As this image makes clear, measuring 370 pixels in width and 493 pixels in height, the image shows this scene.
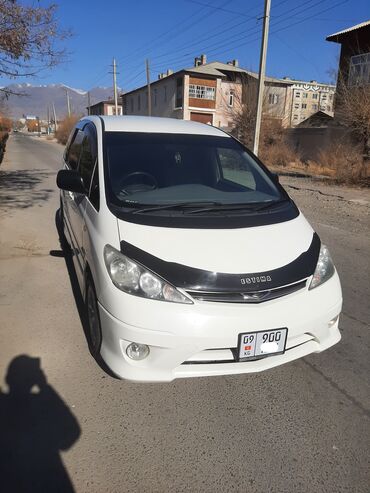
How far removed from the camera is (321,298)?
2734mm

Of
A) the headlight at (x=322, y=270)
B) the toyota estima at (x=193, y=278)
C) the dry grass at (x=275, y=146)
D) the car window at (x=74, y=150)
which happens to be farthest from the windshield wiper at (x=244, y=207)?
the dry grass at (x=275, y=146)

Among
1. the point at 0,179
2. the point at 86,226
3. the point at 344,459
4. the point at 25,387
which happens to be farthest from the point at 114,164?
the point at 0,179

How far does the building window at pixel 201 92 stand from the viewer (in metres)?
49.6

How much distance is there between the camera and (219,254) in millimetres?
2617

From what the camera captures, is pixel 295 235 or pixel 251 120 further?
pixel 251 120

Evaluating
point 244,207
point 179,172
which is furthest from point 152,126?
point 244,207

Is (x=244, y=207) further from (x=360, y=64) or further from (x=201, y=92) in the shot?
(x=201, y=92)

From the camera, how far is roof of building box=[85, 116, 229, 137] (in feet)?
12.6

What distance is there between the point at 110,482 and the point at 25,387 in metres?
1.04

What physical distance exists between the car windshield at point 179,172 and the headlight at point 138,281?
620 millimetres

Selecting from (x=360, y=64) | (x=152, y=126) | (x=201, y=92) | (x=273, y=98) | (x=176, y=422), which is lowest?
(x=176, y=422)

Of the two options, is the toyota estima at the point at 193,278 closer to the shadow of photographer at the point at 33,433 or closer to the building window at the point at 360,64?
the shadow of photographer at the point at 33,433

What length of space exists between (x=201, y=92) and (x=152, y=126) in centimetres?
4966

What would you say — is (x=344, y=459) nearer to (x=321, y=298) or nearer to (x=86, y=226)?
(x=321, y=298)
